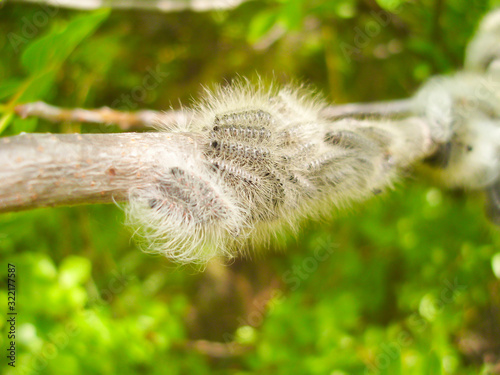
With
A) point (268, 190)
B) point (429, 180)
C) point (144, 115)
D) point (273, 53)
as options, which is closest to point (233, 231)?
point (268, 190)

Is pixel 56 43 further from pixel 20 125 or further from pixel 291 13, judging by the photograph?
pixel 291 13

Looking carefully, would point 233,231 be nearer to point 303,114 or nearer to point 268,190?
point 268,190

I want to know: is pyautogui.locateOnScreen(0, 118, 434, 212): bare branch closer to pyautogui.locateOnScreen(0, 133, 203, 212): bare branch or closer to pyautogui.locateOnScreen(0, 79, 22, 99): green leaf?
pyautogui.locateOnScreen(0, 133, 203, 212): bare branch

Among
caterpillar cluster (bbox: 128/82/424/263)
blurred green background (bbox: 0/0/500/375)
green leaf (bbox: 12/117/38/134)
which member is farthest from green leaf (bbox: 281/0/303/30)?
green leaf (bbox: 12/117/38/134)
